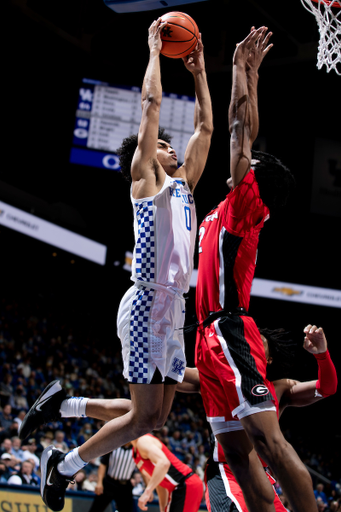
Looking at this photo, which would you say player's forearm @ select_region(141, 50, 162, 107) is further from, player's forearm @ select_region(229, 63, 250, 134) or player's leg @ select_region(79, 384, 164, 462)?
player's leg @ select_region(79, 384, 164, 462)

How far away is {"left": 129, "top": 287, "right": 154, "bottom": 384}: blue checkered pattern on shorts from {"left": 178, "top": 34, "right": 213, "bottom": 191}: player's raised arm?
0.97 m

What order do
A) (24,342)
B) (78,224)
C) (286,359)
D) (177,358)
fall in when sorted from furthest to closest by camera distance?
(78,224)
(24,342)
(286,359)
(177,358)

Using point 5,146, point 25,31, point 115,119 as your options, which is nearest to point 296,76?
point 115,119

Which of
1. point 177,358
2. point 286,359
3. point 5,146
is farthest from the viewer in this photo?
point 5,146

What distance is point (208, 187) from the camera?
15461 mm

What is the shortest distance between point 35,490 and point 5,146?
10.3 m

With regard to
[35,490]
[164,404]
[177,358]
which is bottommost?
[35,490]

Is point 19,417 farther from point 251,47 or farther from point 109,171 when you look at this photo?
point 251,47

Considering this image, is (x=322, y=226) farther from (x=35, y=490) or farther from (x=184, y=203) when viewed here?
(x=184, y=203)

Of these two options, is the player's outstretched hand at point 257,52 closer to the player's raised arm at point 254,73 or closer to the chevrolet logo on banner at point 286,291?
the player's raised arm at point 254,73

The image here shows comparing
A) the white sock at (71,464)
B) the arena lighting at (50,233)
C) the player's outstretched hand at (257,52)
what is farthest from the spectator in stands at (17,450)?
the player's outstretched hand at (257,52)

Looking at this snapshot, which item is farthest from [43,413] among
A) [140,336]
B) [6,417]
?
[6,417]

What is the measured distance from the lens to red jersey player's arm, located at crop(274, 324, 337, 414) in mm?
3242

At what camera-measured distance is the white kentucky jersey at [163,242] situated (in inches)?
127
